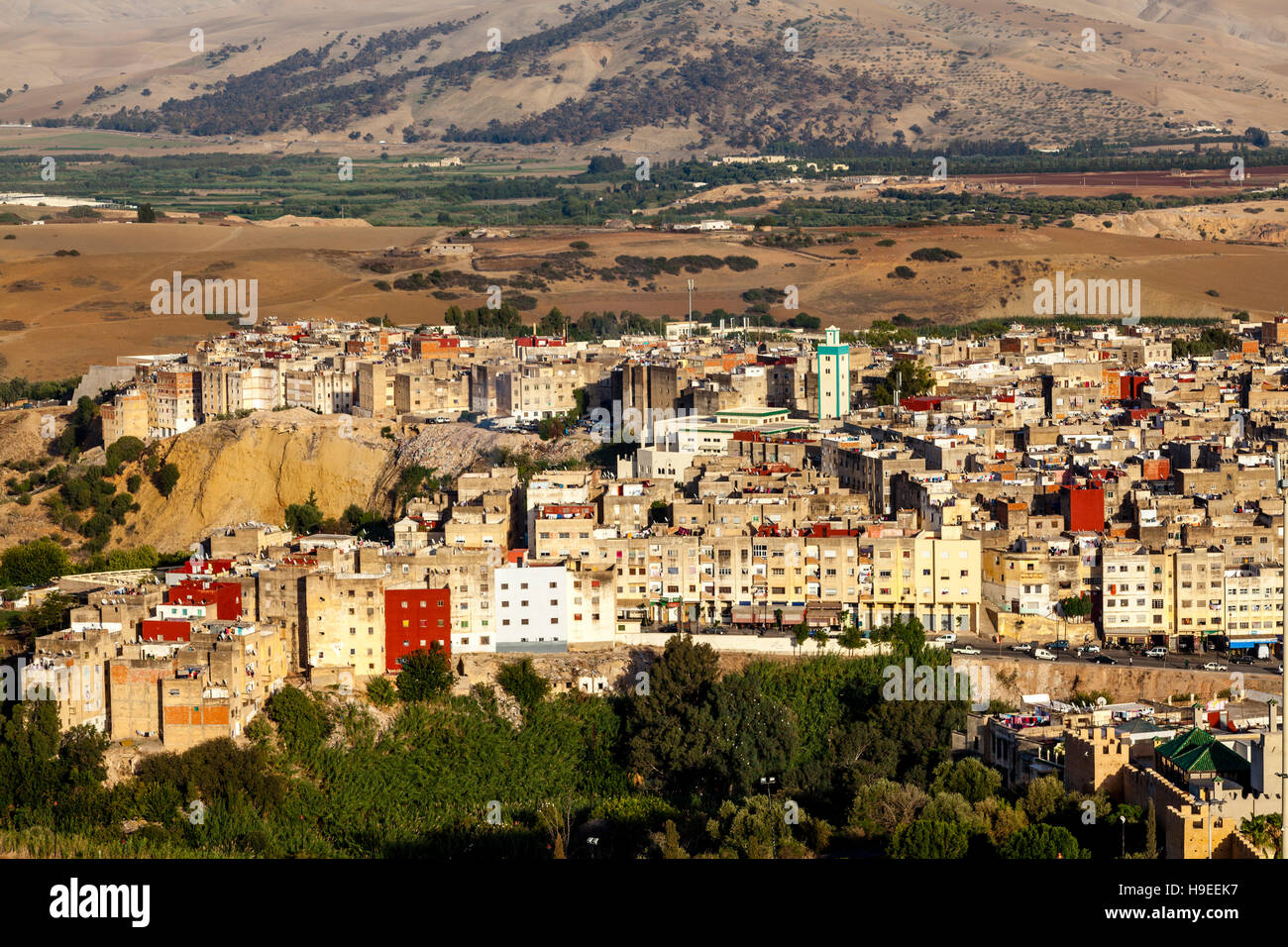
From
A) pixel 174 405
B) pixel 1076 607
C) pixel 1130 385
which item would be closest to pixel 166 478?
pixel 174 405

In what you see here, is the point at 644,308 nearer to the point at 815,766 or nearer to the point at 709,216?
the point at 709,216

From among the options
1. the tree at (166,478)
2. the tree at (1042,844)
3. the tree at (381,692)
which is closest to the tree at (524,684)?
the tree at (381,692)

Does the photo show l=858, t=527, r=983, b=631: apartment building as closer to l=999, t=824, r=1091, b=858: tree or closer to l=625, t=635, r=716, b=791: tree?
l=625, t=635, r=716, b=791: tree

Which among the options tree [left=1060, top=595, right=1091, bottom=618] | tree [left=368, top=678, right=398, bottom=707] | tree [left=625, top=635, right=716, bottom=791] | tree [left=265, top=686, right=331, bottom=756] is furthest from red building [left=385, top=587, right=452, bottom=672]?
tree [left=1060, top=595, right=1091, bottom=618]

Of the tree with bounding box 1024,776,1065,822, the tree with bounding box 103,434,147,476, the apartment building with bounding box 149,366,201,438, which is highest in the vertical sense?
the apartment building with bounding box 149,366,201,438

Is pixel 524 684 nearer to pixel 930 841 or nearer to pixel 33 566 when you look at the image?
pixel 930 841

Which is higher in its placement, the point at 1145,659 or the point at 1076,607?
the point at 1076,607
